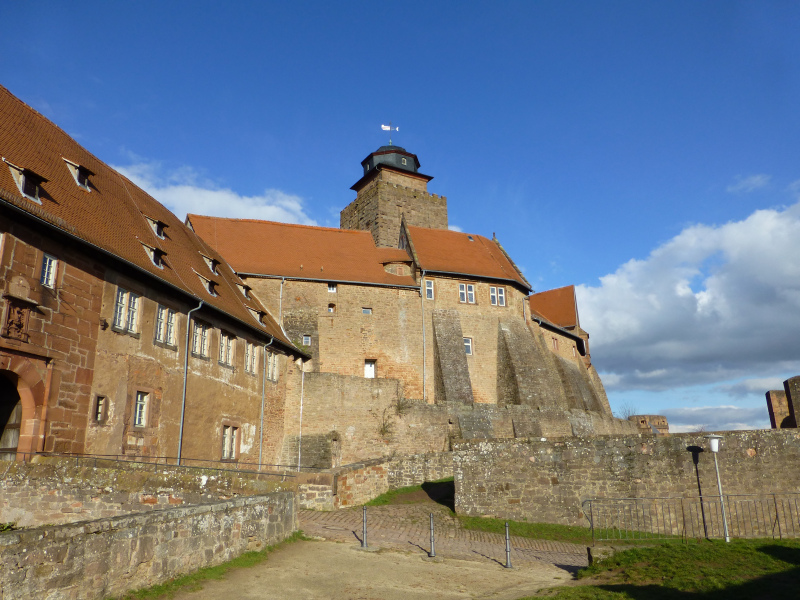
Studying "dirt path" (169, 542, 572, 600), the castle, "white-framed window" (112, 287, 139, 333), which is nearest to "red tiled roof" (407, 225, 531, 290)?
the castle

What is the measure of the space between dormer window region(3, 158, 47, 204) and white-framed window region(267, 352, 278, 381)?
1305 cm

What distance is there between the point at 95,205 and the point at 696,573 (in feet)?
58.6

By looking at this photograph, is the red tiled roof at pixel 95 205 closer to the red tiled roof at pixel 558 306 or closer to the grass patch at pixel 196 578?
the grass patch at pixel 196 578

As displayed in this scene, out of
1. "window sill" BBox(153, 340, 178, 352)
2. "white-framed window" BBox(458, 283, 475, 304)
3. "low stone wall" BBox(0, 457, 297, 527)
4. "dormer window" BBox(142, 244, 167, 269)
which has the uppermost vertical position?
"white-framed window" BBox(458, 283, 475, 304)

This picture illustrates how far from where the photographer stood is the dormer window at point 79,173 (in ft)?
61.5

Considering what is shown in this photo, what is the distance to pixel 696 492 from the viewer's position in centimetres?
1562

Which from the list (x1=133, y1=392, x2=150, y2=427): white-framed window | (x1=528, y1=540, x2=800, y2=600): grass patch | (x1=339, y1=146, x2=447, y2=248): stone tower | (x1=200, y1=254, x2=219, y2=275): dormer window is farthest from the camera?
(x1=339, y1=146, x2=447, y2=248): stone tower

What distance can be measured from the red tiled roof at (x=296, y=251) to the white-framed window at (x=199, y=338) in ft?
32.1

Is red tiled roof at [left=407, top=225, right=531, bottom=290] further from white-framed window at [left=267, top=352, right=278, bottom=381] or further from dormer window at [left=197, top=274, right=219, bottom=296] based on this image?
dormer window at [left=197, top=274, right=219, bottom=296]

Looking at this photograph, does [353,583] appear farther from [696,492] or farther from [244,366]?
[244,366]

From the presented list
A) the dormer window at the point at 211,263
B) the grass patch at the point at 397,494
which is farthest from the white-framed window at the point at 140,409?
the dormer window at the point at 211,263

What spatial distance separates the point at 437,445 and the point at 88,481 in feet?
60.3

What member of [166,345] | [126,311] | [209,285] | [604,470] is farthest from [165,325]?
[604,470]

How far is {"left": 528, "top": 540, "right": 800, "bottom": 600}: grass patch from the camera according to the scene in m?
8.23
